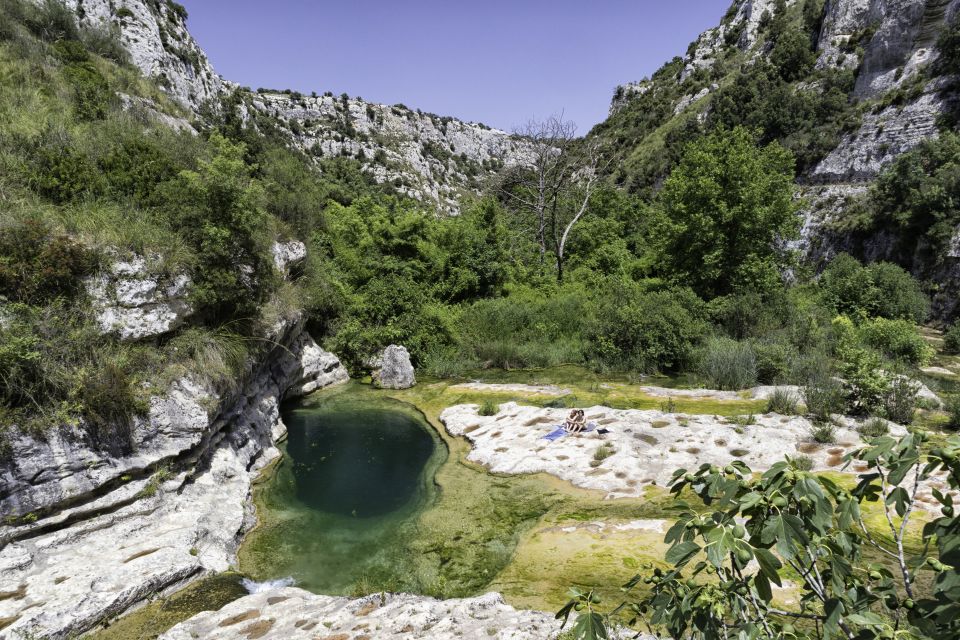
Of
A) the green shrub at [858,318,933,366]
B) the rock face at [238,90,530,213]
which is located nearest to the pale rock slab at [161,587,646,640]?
the green shrub at [858,318,933,366]

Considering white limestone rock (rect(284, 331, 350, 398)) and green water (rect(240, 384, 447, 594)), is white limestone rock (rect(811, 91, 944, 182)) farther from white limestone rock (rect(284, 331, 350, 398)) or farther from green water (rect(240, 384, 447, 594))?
white limestone rock (rect(284, 331, 350, 398))

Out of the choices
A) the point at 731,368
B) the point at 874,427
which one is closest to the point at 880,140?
the point at 731,368

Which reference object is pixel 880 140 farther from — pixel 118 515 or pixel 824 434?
pixel 118 515

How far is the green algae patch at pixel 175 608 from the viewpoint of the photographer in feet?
18.0

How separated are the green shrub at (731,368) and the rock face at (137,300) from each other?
14.1 metres

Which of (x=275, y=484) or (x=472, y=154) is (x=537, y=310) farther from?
(x=472, y=154)

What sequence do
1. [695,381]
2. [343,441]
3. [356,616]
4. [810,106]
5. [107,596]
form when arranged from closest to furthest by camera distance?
1. [356,616]
2. [107,596]
3. [343,441]
4. [695,381]
5. [810,106]

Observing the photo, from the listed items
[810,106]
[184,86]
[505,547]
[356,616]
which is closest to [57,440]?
[356,616]

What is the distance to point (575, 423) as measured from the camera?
10492 mm

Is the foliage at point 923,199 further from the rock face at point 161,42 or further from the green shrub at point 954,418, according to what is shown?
the rock face at point 161,42

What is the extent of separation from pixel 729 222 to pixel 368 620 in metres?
21.3

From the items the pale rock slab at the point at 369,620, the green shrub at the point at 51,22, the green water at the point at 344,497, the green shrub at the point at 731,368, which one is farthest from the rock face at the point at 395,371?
the green shrub at the point at 51,22

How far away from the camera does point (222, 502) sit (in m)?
8.52

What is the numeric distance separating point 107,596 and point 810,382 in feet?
46.6
